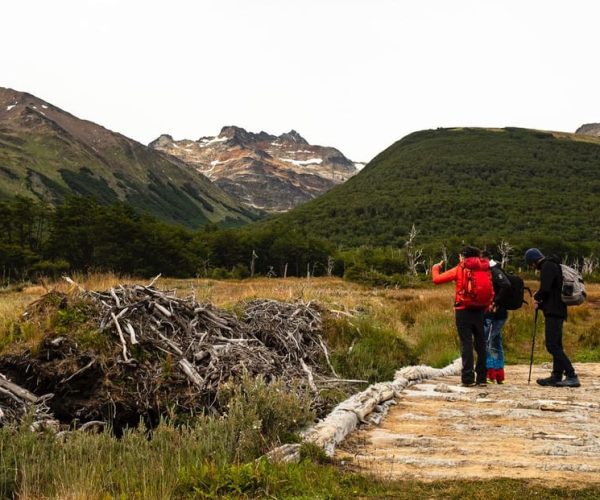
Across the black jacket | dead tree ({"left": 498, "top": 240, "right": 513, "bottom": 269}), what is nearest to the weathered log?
the black jacket

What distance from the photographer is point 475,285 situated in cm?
818

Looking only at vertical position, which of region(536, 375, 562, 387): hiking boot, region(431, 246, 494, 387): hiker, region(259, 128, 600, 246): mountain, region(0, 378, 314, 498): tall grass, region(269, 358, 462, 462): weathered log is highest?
region(259, 128, 600, 246): mountain

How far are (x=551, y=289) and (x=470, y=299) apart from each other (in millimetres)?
1353

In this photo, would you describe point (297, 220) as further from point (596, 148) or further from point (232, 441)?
point (232, 441)

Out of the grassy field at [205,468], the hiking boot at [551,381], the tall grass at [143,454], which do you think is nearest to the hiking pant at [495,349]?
the hiking boot at [551,381]

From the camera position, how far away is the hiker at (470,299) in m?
8.20

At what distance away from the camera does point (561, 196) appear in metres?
124

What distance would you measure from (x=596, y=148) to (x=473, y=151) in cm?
3379

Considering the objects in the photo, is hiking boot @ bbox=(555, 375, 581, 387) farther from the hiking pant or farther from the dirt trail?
the hiking pant

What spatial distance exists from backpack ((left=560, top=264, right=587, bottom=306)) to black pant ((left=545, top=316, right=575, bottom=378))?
352 millimetres

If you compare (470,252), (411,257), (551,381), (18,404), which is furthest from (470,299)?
(411,257)

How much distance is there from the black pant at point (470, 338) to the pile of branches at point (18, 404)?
5.65 m

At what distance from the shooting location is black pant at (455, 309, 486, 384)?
8.41 m

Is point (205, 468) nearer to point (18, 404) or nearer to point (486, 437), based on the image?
point (486, 437)
